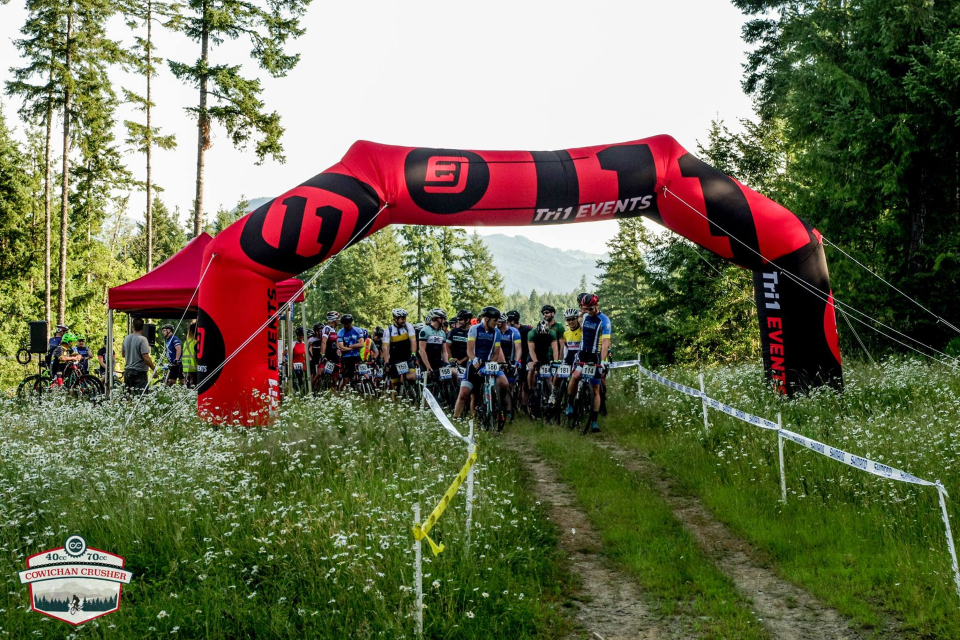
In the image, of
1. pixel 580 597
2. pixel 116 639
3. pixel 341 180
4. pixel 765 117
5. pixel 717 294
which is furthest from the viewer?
pixel 765 117

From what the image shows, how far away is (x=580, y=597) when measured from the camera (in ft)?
18.7

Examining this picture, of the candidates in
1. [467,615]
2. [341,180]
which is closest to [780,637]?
[467,615]

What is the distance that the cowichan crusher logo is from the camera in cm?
451

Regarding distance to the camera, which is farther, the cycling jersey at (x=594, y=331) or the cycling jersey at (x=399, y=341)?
the cycling jersey at (x=399, y=341)

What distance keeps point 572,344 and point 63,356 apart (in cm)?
1175

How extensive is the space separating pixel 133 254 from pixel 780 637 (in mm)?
70292

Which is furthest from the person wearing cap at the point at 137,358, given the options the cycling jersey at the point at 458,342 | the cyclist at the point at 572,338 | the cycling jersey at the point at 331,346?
the cyclist at the point at 572,338

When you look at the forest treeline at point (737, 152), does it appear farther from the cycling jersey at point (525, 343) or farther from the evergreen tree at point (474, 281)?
the evergreen tree at point (474, 281)

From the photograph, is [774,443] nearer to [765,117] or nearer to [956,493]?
[956,493]

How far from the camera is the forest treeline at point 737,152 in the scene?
15719 mm

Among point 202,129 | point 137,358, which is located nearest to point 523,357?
point 137,358

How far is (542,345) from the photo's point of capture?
14172mm

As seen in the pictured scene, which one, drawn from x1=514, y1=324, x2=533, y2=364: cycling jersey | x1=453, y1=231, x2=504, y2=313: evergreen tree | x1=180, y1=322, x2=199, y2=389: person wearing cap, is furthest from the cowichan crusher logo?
x1=453, y1=231, x2=504, y2=313: evergreen tree

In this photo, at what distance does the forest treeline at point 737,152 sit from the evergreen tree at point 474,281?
16.7 metres
